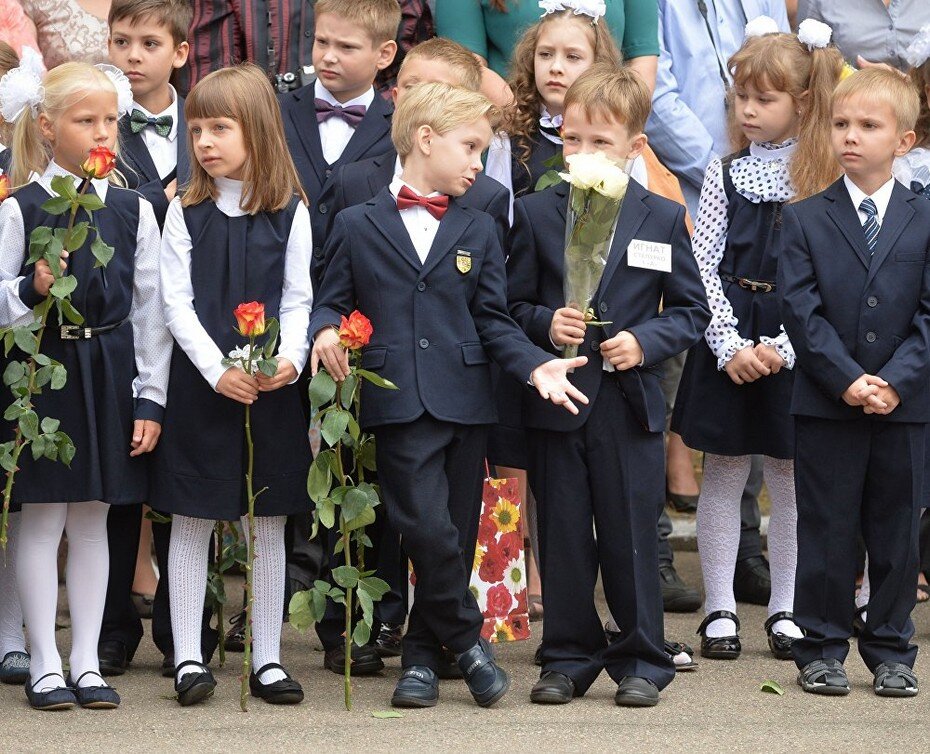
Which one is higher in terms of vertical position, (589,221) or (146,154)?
(146,154)

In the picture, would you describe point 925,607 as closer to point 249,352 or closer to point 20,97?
point 249,352

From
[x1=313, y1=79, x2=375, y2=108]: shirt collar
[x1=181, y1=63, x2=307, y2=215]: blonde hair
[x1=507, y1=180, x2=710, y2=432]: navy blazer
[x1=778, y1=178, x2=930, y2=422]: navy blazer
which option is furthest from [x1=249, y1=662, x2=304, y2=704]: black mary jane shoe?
[x1=313, y1=79, x2=375, y2=108]: shirt collar

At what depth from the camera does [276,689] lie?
189 inches

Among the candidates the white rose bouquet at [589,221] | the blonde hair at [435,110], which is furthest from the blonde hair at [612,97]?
the blonde hair at [435,110]

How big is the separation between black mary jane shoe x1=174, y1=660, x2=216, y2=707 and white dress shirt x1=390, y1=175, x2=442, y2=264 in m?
1.41

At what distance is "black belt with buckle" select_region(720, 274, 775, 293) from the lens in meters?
5.55

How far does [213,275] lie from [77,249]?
0.41 meters

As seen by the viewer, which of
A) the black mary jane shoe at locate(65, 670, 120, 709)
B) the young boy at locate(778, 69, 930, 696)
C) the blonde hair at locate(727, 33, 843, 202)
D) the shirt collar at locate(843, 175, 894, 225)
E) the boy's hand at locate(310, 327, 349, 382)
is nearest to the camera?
the boy's hand at locate(310, 327, 349, 382)

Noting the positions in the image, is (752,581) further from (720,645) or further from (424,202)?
(424,202)

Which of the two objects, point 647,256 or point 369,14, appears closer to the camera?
point 647,256

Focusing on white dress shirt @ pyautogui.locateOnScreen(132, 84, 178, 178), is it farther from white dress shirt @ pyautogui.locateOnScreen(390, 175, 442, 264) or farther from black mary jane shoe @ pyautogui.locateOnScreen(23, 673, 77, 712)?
black mary jane shoe @ pyautogui.locateOnScreen(23, 673, 77, 712)

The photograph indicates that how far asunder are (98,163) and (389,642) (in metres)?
1.89

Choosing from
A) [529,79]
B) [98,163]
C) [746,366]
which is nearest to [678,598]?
[746,366]

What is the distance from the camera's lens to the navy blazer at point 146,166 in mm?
5284
